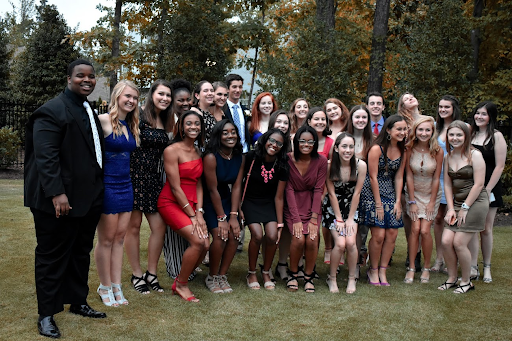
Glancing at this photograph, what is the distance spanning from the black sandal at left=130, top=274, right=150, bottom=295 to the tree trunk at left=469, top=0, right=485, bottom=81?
32.9 feet

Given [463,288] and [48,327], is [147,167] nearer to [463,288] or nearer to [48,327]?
[48,327]

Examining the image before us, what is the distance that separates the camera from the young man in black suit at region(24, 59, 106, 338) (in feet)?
13.4

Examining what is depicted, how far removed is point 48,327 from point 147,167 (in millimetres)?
1892

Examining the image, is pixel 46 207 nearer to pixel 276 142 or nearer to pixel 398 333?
pixel 276 142

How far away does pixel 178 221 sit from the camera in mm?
5371

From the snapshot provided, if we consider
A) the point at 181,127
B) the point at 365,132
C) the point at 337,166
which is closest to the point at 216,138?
the point at 181,127

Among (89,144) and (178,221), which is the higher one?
(89,144)

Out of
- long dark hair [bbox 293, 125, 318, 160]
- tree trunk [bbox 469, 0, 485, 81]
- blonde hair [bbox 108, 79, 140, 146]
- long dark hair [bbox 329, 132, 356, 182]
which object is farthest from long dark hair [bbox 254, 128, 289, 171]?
tree trunk [bbox 469, 0, 485, 81]

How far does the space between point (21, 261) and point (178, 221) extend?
2.34 m

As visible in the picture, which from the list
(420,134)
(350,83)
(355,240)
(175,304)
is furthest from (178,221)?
(350,83)

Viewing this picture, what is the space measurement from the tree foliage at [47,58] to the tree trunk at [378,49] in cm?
1360

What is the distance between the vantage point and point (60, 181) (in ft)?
13.3

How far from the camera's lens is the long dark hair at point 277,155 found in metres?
5.78

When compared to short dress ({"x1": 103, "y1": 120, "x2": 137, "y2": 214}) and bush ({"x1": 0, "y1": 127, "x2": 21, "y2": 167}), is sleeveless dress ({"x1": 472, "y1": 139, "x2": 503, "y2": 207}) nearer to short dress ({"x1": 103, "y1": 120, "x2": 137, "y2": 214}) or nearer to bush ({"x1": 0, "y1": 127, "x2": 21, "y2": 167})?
short dress ({"x1": 103, "y1": 120, "x2": 137, "y2": 214})
